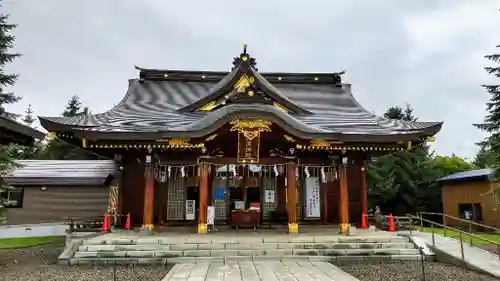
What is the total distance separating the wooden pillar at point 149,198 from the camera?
38.2 ft

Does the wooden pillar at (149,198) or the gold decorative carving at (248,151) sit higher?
the gold decorative carving at (248,151)

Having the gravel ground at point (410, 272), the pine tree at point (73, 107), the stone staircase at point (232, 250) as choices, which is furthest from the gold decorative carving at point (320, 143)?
the pine tree at point (73, 107)

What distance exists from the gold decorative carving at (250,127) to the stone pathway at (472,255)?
574cm

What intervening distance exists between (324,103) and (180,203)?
8437 millimetres

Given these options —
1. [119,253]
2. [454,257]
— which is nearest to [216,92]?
[119,253]

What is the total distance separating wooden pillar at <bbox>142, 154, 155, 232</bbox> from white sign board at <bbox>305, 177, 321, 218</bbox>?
18.7ft

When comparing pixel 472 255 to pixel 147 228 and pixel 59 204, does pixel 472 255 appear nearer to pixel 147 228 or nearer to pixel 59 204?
pixel 147 228

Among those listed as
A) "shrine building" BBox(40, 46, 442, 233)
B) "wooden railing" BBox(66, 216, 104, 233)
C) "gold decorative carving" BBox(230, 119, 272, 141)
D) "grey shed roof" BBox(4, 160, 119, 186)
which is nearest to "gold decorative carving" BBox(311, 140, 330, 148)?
"shrine building" BBox(40, 46, 442, 233)

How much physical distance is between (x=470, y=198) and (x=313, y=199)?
12.4 meters

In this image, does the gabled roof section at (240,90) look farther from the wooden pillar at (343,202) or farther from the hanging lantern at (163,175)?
the wooden pillar at (343,202)

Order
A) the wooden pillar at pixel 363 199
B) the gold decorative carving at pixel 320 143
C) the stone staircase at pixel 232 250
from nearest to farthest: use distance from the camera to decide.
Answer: the stone staircase at pixel 232 250, the gold decorative carving at pixel 320 143, the wooden pillar at pixel 363 199

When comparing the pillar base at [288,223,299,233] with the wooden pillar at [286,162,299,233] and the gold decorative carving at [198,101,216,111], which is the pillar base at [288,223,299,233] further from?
the gold decorative carving at [198,101,216,111]

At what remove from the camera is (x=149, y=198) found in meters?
11.8

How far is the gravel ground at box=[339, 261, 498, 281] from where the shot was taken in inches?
300
